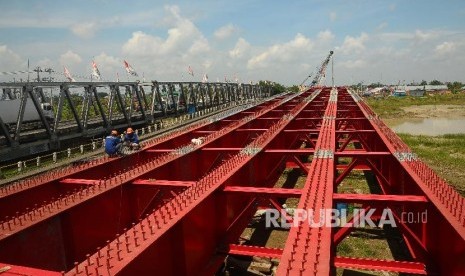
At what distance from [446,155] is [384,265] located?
71.6ft

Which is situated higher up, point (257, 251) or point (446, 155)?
point (257, 251)

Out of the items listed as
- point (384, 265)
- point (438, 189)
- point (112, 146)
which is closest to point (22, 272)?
point (384, 265)

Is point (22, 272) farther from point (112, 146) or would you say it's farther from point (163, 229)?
point (112, 146)

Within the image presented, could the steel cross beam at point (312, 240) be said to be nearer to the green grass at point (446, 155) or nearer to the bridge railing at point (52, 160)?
the bridge railing at point (52, 160)

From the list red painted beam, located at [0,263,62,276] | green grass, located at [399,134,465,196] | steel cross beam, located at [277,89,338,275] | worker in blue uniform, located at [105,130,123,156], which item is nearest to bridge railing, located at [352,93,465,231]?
steel cross beam, located at [277,89,338,275]

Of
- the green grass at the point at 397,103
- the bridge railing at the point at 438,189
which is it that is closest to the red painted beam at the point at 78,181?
the bridge railing at the point at 438,189

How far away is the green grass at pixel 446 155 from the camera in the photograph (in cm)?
1728

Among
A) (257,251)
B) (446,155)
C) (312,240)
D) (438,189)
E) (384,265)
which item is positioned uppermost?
(438,189)

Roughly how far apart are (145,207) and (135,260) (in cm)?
370

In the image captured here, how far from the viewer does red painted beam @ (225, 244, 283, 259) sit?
212 inches

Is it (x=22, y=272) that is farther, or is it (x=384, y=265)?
(x=384, y=265)

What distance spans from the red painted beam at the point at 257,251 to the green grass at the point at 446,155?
40.0 feet

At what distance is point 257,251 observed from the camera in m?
5.50

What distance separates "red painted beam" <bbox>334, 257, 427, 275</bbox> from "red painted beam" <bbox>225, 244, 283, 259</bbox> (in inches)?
34.9
